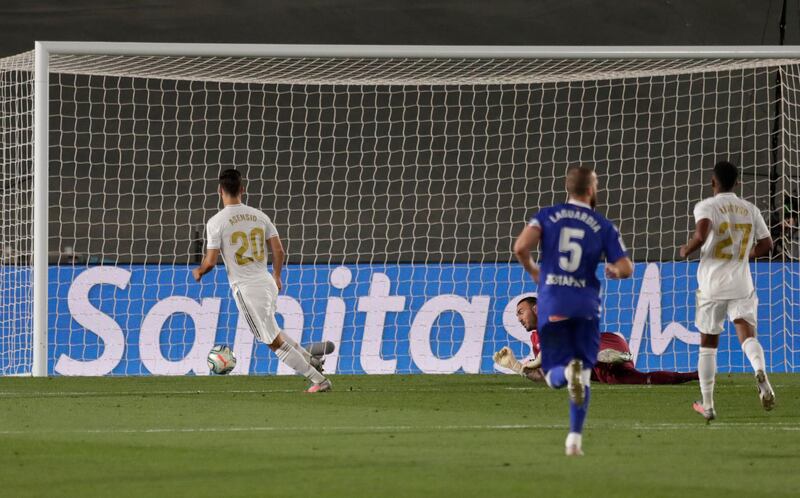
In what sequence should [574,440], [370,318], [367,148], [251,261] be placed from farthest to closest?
[367,148]
[370,318]
[251,261]
[574,440]

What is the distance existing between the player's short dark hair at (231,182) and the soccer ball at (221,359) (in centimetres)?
256

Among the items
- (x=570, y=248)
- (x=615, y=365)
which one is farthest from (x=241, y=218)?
(x=570, y=248)

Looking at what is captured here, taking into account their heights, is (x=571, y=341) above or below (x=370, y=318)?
below

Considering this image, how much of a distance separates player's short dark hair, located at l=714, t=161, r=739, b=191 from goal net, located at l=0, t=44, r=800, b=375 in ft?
15.5

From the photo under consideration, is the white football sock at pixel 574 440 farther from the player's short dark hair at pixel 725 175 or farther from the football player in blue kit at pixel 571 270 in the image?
the player's short dark hair at pixel 725 175

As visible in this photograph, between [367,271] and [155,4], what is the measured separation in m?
7.50

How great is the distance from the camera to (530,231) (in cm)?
690

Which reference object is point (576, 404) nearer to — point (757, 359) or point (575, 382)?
point (575, 382)

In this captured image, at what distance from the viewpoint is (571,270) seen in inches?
272

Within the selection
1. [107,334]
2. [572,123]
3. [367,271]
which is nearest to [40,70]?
[107,334]

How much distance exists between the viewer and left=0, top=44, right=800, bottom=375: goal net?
14320 millimetres

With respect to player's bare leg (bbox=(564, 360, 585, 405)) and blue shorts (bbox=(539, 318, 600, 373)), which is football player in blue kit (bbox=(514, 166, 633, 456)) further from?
player's bare leg (bbox=(564, 360, 585, 405))

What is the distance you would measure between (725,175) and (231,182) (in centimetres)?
413

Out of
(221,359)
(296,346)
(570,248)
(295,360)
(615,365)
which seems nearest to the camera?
(570,248)
